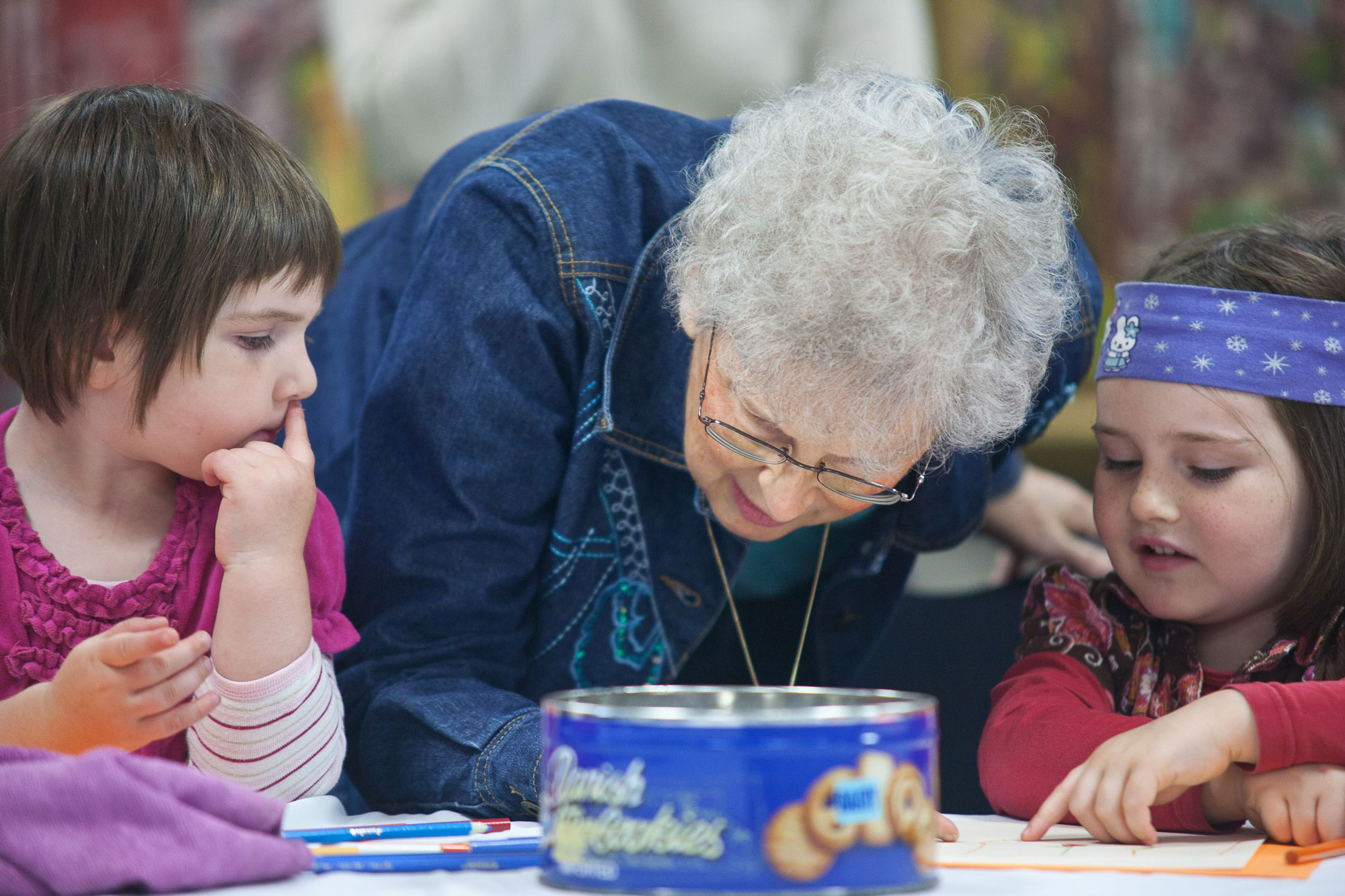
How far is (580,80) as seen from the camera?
219 cm

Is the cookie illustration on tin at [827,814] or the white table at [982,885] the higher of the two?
the cookie illustration on tin at [827,814]

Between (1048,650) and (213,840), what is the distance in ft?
2.74

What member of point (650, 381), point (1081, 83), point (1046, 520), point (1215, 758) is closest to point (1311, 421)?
point (1215, 758)

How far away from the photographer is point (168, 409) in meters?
1.04

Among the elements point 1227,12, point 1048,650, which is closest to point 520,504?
point 1048,650

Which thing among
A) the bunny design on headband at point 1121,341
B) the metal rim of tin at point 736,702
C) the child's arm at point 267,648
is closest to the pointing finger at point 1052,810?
the metal rim of tin at point 736,702

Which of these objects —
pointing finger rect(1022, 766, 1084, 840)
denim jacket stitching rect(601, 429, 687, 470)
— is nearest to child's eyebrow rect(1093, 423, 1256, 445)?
pointing finger rect(1022, 766, 1084, 840)

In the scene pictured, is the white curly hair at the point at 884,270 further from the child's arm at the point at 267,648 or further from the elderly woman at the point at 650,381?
the child's arm at the point at 267,648

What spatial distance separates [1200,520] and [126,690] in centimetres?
94

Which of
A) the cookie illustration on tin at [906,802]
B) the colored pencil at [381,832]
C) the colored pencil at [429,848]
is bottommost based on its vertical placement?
the colored pencil at [381,832]

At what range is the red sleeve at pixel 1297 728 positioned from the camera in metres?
0.95

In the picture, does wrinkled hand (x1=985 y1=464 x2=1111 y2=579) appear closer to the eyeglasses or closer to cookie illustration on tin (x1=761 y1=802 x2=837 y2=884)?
the eyeglasses

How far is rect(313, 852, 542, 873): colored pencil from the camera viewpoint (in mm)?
756

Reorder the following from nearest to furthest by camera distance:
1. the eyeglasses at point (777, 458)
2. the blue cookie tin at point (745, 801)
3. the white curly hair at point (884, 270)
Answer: the blue cookie tin at point (745, 801) < the white curly hair at point (884, 270) < the eyeglasses at point (777, 458)
